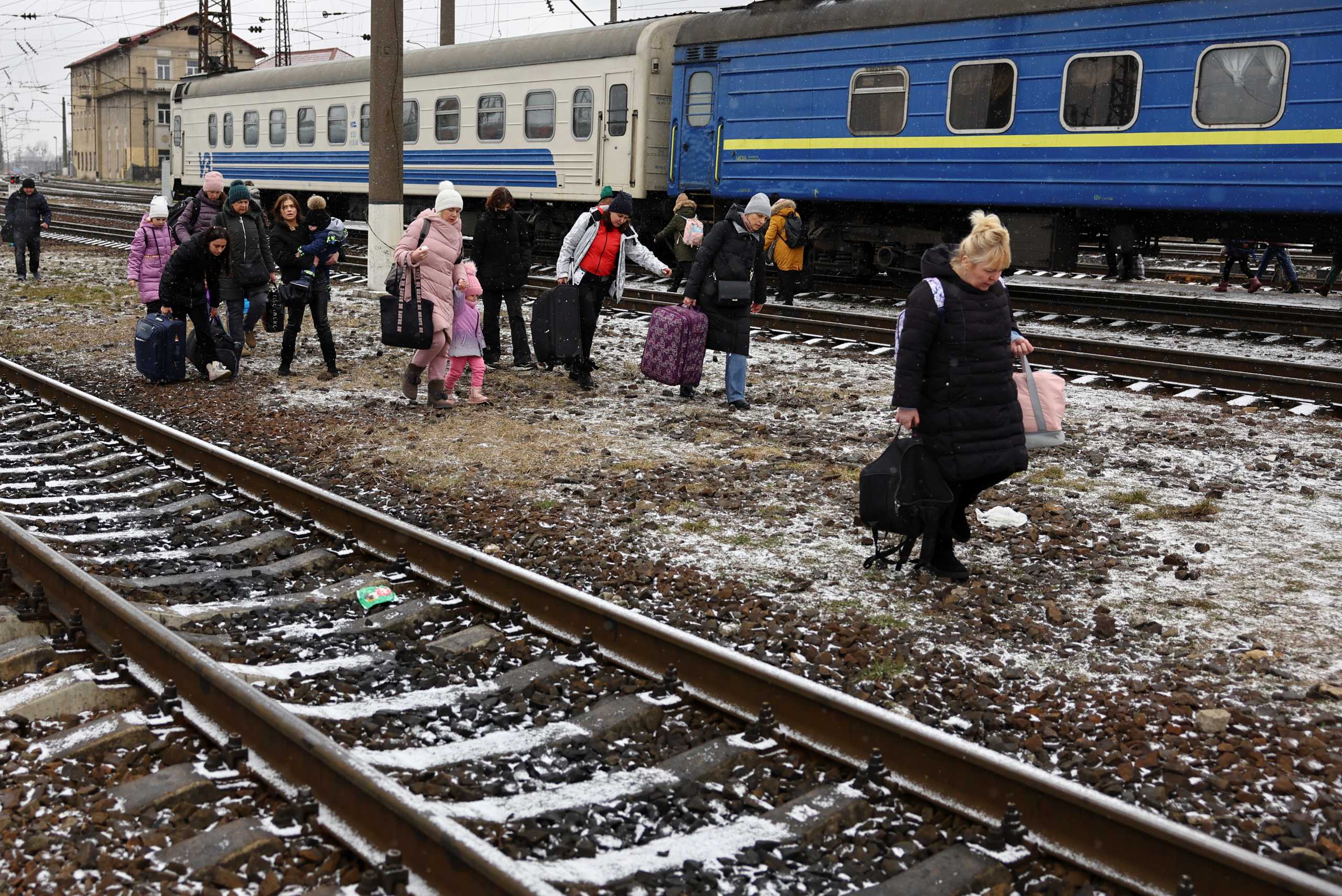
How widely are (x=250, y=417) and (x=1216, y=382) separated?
25.5 ft

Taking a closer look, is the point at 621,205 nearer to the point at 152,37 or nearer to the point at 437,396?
the point at 437,396

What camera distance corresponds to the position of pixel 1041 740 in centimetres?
411

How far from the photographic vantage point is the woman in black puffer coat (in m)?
5.33

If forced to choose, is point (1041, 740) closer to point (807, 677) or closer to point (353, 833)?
point (807, 677)

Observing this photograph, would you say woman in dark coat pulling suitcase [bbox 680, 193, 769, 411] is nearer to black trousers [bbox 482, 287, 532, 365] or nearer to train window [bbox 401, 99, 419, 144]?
black trousers [bbox 482, 287, 532, 365]

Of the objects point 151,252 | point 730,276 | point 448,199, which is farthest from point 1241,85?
point 151,252

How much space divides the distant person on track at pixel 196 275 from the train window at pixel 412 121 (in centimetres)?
1178

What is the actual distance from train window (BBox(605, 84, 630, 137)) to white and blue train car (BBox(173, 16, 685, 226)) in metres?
0.02

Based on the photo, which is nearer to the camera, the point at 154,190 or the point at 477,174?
the point at 477,174

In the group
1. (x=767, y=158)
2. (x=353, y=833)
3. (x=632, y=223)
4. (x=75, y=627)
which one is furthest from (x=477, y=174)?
(x=353, y=833)

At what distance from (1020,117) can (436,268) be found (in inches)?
286

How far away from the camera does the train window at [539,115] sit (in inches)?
748

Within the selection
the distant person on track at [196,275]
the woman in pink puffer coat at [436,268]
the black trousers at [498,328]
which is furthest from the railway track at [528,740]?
the black trousers at [498,328]

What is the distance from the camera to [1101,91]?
12.9 meters
